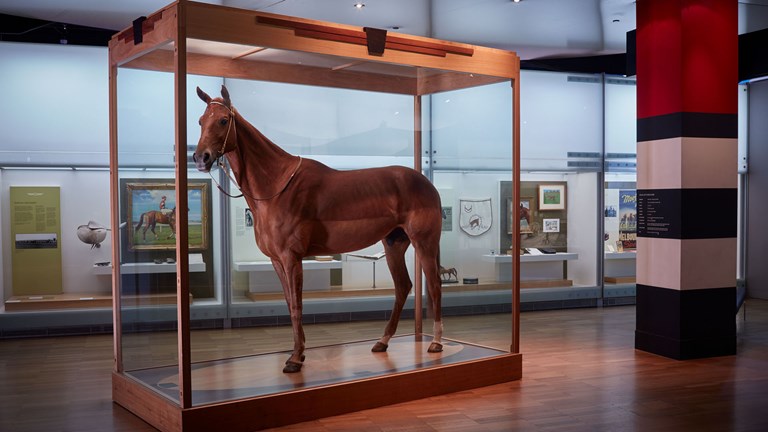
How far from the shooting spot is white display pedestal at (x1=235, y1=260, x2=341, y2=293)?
19.1 feet

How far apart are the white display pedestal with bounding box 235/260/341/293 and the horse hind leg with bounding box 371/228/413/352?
49 centimetres

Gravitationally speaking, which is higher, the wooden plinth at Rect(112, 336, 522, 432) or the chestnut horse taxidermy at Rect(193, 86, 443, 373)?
the chestnut horse taxidermy at Rect(193, 86, 443, 373)

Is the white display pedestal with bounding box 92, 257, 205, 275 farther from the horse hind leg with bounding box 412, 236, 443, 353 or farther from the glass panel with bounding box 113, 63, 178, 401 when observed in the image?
the horse hind leg with bounding box 412, 236, 443, 353

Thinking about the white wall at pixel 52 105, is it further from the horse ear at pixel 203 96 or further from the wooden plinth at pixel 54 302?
the horse ear at pixel 203 96

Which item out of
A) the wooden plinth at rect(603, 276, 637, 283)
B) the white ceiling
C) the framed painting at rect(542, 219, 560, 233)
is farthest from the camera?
the wooden plinth at rect(603, 276, 637, 283)

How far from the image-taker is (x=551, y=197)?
9.46 m

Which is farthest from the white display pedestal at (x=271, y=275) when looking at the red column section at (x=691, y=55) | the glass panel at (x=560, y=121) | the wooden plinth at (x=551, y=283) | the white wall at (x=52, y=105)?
the glass panel at (x=560, y=121)

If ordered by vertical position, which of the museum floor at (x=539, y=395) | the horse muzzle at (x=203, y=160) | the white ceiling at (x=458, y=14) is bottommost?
the museum floor at (x=539, y=395)

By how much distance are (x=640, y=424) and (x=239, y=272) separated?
330 centimetres

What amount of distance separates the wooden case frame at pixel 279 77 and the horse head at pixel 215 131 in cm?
24

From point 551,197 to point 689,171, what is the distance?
326 cm

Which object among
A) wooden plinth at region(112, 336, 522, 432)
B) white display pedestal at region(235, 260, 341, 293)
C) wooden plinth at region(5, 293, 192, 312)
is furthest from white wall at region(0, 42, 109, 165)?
wooden plinth at region(112, 336, 522, 432)

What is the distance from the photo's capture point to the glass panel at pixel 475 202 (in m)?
5.73

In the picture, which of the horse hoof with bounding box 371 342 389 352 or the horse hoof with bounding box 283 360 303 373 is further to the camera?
the horse hoof with bounding box 371 342 389 352
